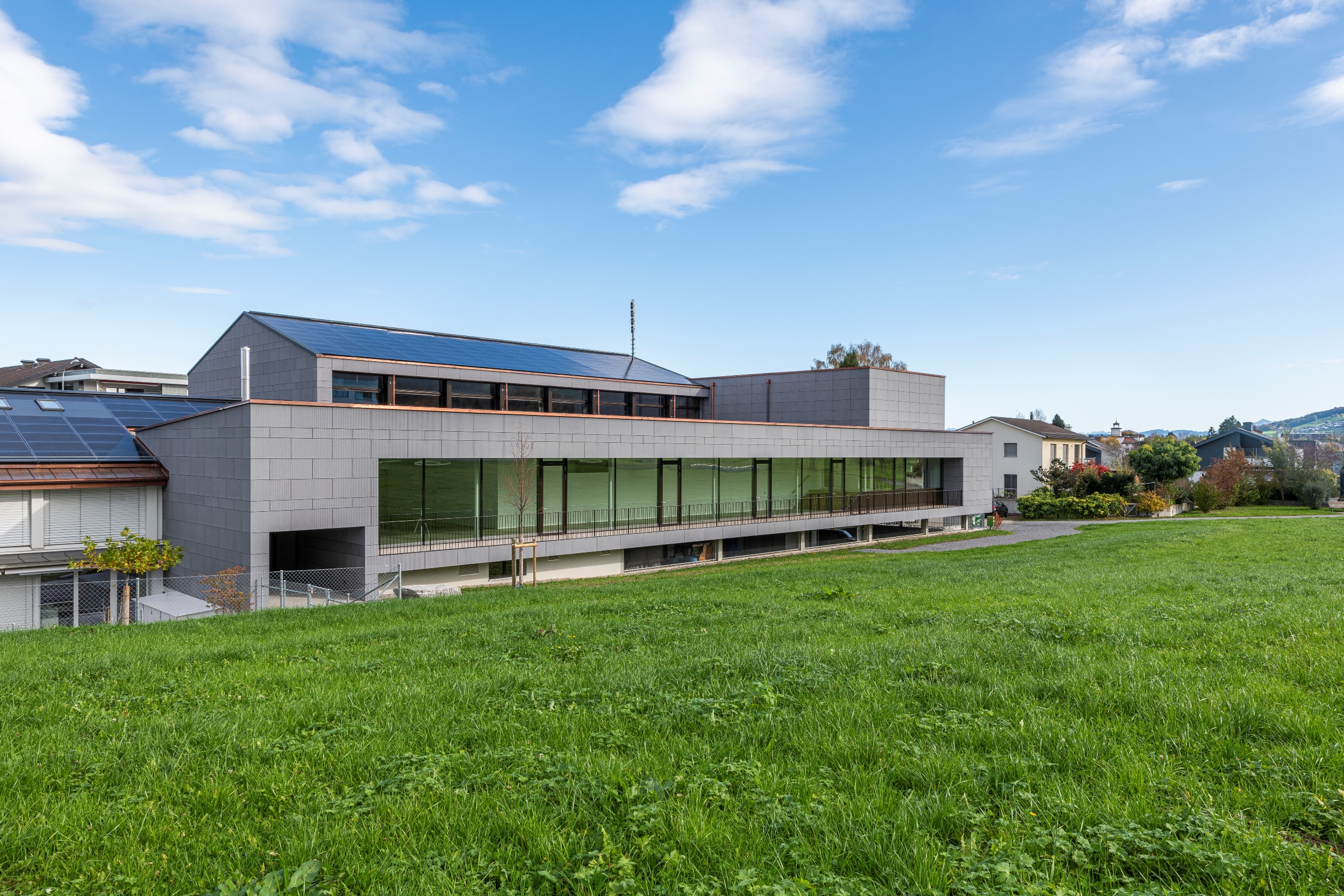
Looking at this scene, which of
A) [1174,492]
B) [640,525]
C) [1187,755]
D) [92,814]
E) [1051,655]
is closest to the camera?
[92,814]

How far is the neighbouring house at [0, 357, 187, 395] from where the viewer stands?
4100cm

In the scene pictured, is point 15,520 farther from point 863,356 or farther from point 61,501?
point 863,356

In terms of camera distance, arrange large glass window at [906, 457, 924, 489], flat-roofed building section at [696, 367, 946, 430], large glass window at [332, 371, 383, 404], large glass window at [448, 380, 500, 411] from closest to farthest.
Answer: large glass window at [332, 371, 383, 404]
large glass window at [448, 380, 500, 411]
large glass window at [906, 457, 924, 489]
flat-roofed building section at [696, 367, 946, 430]

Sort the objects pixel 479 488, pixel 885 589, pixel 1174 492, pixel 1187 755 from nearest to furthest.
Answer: pixel 1187 755, pixel 885 589, pixel 479 488, pixel 1174 492

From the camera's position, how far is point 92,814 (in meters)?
4.22

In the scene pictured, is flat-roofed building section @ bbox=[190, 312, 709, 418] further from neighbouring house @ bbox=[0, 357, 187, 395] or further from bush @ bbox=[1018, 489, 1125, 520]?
bush @ bbox=[1018, 489, 1125, 520]

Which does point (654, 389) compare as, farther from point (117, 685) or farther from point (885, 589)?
point (117, 685)

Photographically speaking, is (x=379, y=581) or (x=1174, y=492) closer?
(x=379, y=581)

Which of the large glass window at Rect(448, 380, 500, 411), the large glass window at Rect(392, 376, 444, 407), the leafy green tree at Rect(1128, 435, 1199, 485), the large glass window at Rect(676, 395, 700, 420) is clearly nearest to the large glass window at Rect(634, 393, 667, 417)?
the large glass window at Rect(676, 395, 700, 420)

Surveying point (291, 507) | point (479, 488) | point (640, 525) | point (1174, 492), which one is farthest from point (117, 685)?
point (1174, 492)

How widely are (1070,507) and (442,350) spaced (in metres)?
38.5

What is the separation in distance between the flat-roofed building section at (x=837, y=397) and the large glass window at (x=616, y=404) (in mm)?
8027

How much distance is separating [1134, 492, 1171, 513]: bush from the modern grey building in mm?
11972

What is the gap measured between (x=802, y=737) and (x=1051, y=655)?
3.25 m
